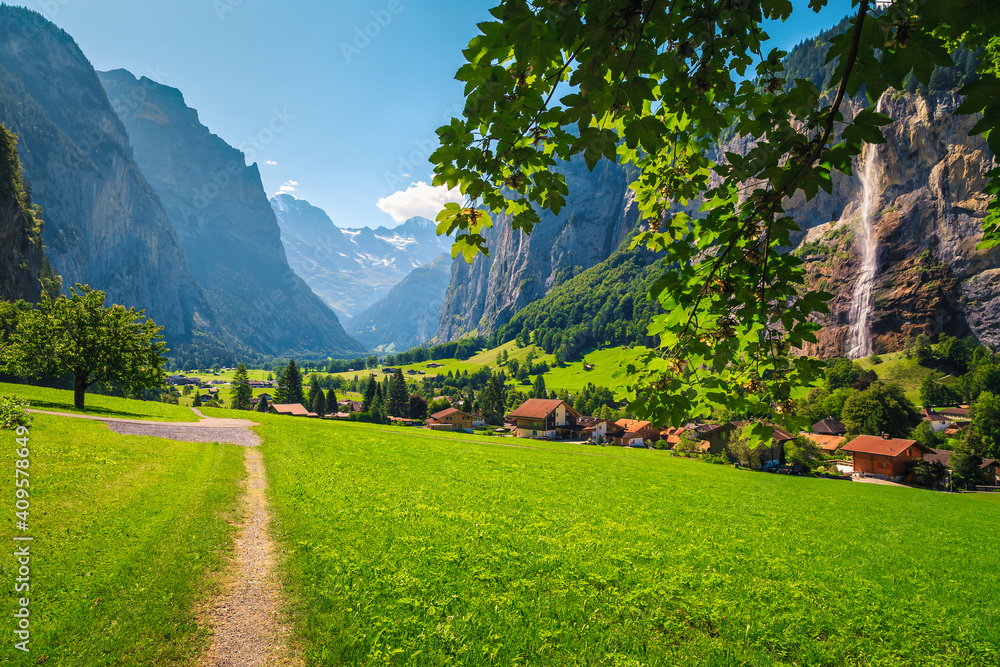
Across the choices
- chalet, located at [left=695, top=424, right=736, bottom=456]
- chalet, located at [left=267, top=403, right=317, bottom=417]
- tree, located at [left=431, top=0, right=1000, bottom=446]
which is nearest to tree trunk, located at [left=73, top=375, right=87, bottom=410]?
tree, located at [left=431, top=0, right=1000, bottom=446]

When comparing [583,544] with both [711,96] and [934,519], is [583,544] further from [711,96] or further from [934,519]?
[934,519]

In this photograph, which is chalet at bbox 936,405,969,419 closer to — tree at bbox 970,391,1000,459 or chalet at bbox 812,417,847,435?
tree at bbox 970,391,1000,459

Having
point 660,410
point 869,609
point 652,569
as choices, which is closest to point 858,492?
point 869,609

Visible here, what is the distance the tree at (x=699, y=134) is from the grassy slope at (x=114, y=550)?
6874 mm

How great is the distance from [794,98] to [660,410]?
242 centimetres

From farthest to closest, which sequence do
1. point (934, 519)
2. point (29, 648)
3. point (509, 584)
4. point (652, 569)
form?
point (934, 519)
point (652, 569)
point (509, 584)
point (29, 648)

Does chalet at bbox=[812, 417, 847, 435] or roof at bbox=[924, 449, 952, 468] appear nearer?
roof at bbox=[924, 449, 952, 468]

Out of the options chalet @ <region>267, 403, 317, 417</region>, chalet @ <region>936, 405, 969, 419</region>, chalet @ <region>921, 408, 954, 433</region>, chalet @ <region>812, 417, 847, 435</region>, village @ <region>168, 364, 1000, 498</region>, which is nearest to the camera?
village @ <region>168, 364, 1000, 498</region>

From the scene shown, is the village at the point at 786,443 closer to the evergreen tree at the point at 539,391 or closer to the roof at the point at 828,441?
the roof at the point at 828,441

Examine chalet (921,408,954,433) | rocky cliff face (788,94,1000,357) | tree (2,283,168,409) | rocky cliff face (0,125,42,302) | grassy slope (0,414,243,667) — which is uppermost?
rocky cliff face (788,94,1000,357)

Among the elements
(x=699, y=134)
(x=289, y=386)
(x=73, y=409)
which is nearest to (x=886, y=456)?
(x=699, y=134)

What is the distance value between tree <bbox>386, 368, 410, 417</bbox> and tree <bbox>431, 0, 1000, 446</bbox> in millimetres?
97580

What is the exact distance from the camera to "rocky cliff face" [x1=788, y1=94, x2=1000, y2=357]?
113 meters

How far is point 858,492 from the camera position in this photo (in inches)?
1143
